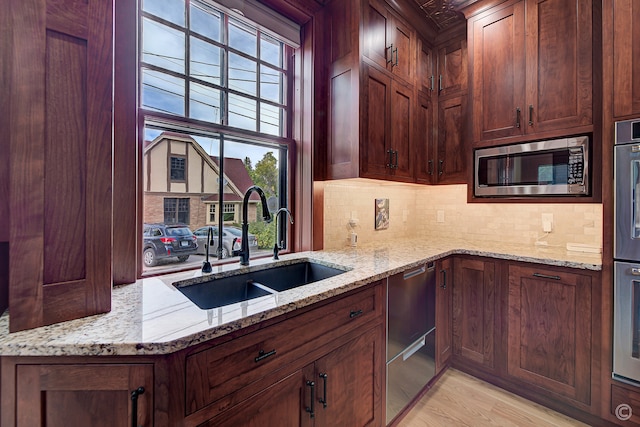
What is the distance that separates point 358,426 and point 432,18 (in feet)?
9.97

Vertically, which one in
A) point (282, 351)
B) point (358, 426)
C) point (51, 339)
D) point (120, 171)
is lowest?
point (358, 426)

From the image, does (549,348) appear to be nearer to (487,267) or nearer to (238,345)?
(487,267)

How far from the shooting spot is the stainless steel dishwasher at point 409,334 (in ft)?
5.16

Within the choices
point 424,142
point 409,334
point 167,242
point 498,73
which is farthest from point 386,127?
point 167,242

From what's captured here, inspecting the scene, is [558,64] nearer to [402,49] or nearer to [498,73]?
[498,73]

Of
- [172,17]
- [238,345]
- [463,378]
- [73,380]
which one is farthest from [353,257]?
[172,17]

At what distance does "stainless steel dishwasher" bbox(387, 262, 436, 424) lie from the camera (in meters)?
1.57

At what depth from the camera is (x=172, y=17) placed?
59.2 inches

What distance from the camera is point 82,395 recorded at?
2.43 feet

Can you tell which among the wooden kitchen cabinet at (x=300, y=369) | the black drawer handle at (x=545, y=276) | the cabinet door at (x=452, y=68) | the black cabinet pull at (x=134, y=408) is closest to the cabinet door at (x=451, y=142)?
the cabinet door at (x=452, y=68)

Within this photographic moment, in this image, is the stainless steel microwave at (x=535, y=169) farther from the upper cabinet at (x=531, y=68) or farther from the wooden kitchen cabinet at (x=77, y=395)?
the wooden kitchen cabinet at (x=77, y=395)

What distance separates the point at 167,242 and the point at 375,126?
59.9 inches

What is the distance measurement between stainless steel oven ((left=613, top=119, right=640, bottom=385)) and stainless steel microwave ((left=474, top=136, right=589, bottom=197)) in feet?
0.81

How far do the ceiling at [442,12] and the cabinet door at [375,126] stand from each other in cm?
80
